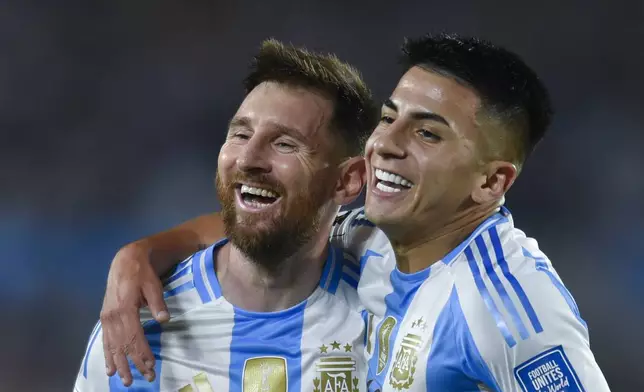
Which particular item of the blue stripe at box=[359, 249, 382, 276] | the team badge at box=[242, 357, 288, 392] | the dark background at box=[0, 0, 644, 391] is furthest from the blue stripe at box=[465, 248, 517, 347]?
the dark background at box=[0, 0, 644, 391]

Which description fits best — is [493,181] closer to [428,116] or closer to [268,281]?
[428,116]

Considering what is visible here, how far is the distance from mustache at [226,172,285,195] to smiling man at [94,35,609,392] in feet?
0.94

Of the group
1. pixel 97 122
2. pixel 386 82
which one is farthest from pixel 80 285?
pixel 386 82

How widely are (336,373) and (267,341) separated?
214 millimetres

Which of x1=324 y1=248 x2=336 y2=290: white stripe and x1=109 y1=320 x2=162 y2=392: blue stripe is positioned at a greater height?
x1=324 y1=248 x2=336 y2=290: white stripe

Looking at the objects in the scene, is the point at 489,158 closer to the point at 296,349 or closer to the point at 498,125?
the point at 498,125

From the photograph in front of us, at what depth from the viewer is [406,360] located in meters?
1.75

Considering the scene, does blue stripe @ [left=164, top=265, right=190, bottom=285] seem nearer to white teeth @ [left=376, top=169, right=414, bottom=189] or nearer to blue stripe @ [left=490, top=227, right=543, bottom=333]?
white teeth @ [left=376, top=169, right=414, bottom=189]

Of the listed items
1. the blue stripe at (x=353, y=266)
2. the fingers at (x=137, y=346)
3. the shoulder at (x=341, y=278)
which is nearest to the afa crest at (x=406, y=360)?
the shoulder at (x=341, y=278)

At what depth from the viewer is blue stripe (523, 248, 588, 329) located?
1590mm

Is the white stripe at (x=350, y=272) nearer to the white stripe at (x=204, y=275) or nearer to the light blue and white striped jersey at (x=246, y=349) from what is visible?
the light blue and white striped jersey at (x=246, y=349)

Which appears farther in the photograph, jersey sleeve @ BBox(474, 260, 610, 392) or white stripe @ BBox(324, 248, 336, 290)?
white stripe @ BBox(324, 248, 336, 290)

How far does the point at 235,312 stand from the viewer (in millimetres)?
2148

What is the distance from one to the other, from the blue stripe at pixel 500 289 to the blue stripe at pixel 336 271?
0.56 m
